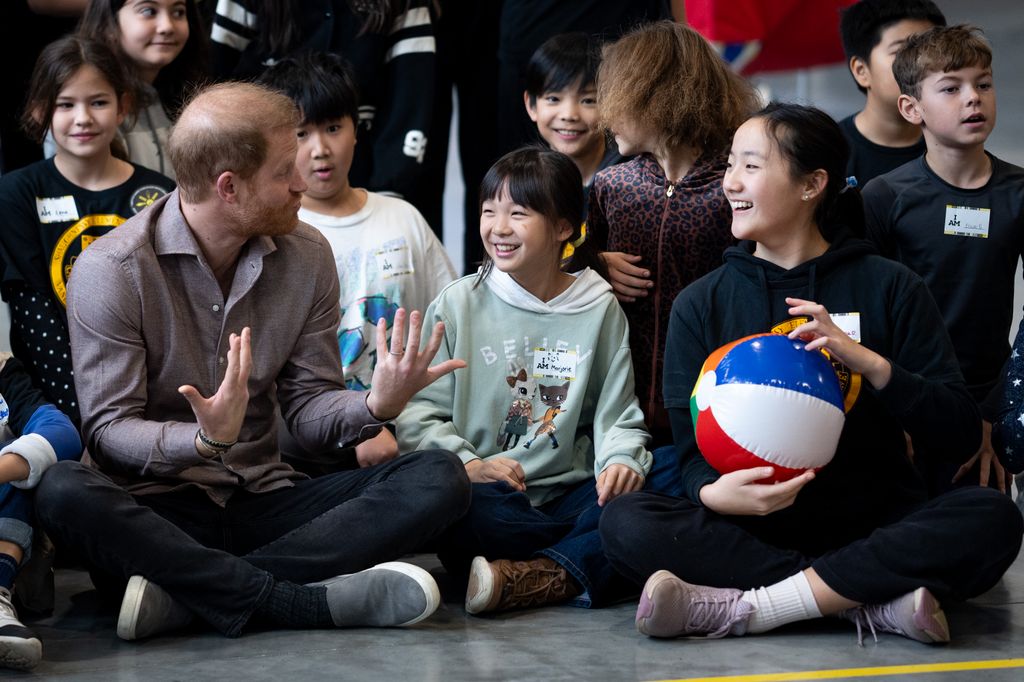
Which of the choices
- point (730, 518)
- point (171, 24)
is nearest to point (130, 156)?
point (171, 24)

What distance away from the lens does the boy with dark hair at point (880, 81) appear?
385cm

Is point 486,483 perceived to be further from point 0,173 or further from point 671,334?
point 0,173

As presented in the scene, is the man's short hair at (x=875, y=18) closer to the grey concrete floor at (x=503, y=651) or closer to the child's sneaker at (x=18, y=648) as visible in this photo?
the grey concrete floor at (x=503, y=651)

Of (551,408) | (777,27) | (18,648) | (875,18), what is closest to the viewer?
(18,648)

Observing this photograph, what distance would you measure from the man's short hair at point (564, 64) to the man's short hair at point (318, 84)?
572mm

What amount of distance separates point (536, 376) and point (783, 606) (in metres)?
0.87

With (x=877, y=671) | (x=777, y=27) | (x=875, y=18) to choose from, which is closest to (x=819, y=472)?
(x=877, y=671)

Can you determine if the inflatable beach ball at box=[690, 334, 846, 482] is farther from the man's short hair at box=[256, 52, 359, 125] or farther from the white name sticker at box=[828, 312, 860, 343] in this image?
the man's short hair at box=[256, 52, 359, 125]

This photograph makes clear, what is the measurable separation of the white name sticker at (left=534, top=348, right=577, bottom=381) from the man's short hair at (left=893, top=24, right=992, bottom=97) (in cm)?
127

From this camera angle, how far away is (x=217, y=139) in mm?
2816

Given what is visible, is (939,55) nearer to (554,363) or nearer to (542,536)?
(554,363)

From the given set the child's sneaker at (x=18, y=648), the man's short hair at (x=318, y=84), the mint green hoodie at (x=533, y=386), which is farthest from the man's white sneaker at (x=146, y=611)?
the man's short hair at (x=318, y=84)

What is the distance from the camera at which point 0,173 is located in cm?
387

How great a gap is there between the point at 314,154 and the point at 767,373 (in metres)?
1.54
